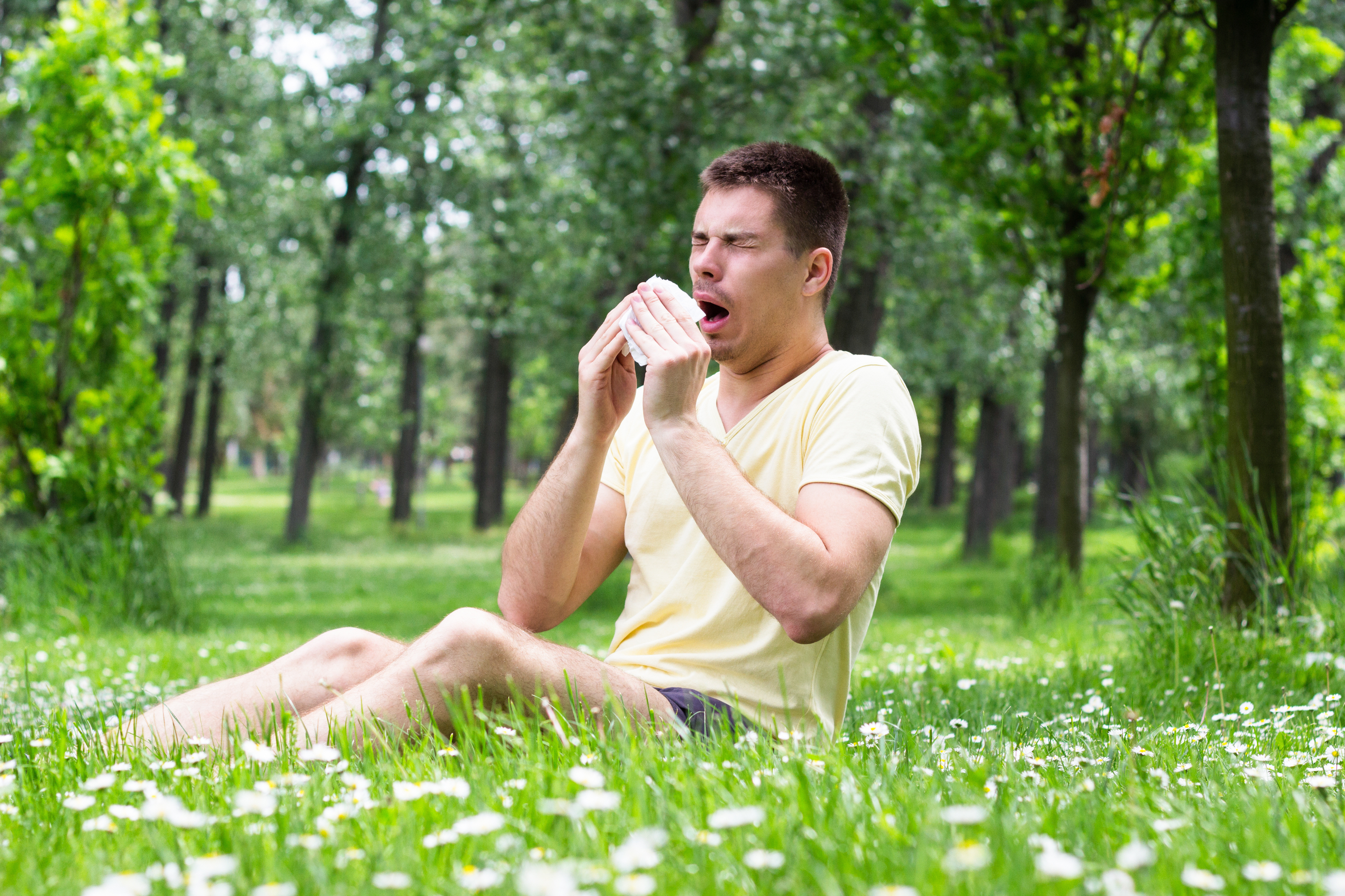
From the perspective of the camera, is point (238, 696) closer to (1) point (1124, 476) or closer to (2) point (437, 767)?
(2) point (437, 767)

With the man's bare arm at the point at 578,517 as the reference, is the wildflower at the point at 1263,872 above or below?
below

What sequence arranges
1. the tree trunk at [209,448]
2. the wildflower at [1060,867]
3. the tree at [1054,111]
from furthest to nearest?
the tree trunk at [209,448], the tree at [1054,111], the wildflower at [1060,867]

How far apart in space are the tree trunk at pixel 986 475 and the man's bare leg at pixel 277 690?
15424mm

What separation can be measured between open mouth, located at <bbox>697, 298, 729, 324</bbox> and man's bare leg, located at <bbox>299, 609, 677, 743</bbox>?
3.10ft

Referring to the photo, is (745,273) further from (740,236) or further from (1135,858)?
(1135,858)

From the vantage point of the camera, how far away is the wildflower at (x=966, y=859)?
1.41 meters

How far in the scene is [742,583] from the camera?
2521mm

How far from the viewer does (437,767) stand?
2221 mm

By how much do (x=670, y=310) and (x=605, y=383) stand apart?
0.96 feet

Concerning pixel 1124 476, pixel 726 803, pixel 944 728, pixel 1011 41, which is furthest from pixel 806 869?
pixel 1124 476

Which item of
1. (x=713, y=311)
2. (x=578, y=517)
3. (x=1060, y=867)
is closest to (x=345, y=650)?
(x=578, y=517)

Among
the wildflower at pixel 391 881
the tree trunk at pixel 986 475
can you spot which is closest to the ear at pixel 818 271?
the wildflower at pixel 391 881

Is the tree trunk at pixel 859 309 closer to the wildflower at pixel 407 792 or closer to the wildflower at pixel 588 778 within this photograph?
the wildflower at pixel 588 778

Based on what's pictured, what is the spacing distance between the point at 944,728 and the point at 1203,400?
435cm
